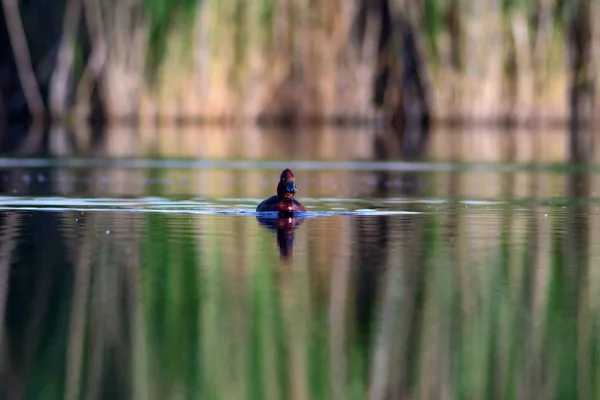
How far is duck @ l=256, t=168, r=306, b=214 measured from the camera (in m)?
11.9

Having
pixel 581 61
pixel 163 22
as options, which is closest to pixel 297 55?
pixel 163 22

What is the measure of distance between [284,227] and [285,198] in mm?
733

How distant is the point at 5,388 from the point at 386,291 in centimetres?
271

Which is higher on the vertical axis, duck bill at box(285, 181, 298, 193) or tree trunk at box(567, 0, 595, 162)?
tree trunk at box(567, 0, 595, 162)

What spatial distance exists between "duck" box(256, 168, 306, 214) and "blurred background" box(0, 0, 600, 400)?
146 mm

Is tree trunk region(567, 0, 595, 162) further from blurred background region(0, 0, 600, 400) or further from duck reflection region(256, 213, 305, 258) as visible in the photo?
duck reflection region(256, 213, 305, 258)

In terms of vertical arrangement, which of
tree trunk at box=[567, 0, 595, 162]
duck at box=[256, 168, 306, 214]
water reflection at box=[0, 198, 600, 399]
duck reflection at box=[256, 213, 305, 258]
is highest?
tree trunk at box=[567, 0, 595, 162]

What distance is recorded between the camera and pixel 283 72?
29094 millimetres

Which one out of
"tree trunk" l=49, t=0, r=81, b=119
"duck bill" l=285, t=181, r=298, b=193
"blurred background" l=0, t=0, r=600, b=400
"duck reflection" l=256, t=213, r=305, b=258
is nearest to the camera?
"blurred background" l=0, t=0, r=600, b=400

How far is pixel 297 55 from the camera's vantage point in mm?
29062

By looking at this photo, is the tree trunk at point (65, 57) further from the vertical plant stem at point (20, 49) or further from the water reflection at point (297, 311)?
the water reflection at point (297, 311)

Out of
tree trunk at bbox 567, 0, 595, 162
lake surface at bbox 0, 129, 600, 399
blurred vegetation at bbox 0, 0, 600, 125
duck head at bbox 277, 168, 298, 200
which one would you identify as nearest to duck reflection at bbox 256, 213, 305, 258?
lake surface at bbox 0, 129, 600, 399

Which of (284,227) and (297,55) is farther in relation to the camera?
(297,55)

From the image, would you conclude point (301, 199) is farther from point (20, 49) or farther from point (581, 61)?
point (581, 61)
